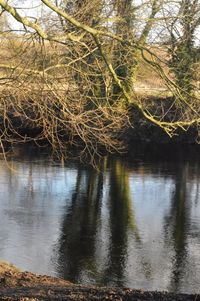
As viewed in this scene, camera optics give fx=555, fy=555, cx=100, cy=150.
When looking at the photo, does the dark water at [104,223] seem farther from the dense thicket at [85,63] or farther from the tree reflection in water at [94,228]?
the dense thicket at [85,63]

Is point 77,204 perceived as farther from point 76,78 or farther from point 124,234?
point 76,78

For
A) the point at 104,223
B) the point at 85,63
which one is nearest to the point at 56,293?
the point at 85,63

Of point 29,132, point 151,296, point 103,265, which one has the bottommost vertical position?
point 103,265

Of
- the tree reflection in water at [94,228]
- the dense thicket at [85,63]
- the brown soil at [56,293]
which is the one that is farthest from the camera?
the tree reflection in water at [94,228]

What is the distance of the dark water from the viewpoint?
11.1 metres

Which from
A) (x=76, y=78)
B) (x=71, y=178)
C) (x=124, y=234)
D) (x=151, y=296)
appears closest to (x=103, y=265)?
(x=124, y=234)

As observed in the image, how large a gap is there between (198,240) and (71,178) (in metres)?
8.37

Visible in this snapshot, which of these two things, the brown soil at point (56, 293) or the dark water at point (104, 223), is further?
the dark water at point (104, 223)

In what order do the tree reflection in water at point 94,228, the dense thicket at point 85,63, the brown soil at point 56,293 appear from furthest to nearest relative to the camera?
the tree reflection in water at point 94,228, the dense thicket at point 85,63, the brown soil at point 56,293

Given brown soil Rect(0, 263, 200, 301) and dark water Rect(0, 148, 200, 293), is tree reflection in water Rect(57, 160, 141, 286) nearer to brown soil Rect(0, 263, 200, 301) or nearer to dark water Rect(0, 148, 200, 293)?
dark water Rect(0, 148, 200, 293)

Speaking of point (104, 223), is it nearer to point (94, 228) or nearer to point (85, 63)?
point (94, 228)

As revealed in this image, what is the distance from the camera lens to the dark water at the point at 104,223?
11102 mm

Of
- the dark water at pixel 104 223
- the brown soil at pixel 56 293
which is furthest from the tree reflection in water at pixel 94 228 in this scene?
the brown soil at pixel 56 293

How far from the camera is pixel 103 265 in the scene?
11344mm
